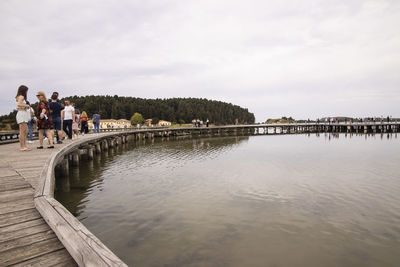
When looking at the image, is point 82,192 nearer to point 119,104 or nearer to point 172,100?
point 119,104

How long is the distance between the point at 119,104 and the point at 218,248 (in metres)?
117

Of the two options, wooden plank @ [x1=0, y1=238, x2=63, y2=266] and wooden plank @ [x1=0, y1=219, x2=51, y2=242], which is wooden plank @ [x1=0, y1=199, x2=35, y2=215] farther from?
wooden plank @ [x1=0, y1=238, x2=63, y2=266]

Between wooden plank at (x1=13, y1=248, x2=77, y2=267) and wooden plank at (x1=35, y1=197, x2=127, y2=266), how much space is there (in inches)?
2.9

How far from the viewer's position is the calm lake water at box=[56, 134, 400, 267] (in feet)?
17.1

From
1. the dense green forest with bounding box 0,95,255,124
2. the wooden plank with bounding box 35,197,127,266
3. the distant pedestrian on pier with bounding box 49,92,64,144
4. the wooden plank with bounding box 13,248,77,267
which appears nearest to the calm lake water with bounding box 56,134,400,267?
the wooden plank with bounding box 35,197,127,266

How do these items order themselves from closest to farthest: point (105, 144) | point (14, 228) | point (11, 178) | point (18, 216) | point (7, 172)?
point (14, 228), point (18, 216), point (11, 178), point (7, 172), point (105, 144)

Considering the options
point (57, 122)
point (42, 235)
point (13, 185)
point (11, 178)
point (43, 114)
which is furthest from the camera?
point (57, 122)

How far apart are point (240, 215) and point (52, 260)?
5679mm

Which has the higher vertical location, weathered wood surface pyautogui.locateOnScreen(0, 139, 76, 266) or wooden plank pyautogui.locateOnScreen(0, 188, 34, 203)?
wooden plank pyautogui.locateOnScreen(0, 188, 34, 203)

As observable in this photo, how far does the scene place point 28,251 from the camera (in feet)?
9.14

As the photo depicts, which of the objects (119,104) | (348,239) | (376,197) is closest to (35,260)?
(348,239)

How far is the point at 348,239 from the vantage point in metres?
5.82

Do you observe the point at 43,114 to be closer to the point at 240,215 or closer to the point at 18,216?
the point at 18,216

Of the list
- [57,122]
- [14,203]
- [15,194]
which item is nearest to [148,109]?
[57,122]
